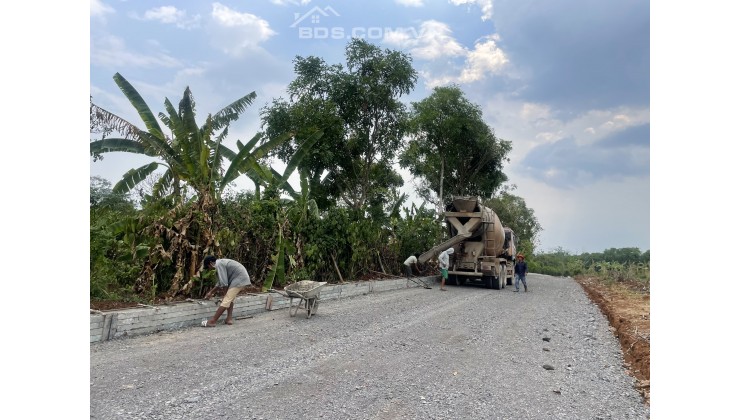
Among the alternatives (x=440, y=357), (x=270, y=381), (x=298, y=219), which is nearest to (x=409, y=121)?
(x=298, y=219)

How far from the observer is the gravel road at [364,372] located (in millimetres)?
3789

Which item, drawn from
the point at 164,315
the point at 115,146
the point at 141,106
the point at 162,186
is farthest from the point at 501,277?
the point at 115,146

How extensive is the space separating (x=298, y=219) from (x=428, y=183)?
50.7ft

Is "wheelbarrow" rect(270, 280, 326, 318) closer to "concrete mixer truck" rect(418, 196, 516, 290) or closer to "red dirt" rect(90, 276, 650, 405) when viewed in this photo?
"red dirt" rect(90, 276, 650, 405)

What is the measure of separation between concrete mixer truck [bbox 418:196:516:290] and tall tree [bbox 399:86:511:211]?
204 inches

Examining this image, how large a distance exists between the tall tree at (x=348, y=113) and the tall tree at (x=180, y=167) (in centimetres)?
565

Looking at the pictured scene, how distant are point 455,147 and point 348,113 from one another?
896 cm

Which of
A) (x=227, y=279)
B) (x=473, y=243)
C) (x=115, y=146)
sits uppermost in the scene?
(x=115, y=146)

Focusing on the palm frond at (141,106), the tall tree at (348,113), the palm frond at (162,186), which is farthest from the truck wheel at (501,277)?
the palm frond at (141,106)

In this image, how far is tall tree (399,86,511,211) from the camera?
22016 mm

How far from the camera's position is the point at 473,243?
15805 mm

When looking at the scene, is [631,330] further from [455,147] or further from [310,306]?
[455,147]

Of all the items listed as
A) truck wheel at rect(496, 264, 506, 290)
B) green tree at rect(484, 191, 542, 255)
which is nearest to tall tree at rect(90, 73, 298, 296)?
truck wheel at rect(496, 264, 506, 290)

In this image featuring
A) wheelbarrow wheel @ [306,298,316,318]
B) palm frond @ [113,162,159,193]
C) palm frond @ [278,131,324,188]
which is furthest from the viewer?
palm frond @ [278,131,324,188]
